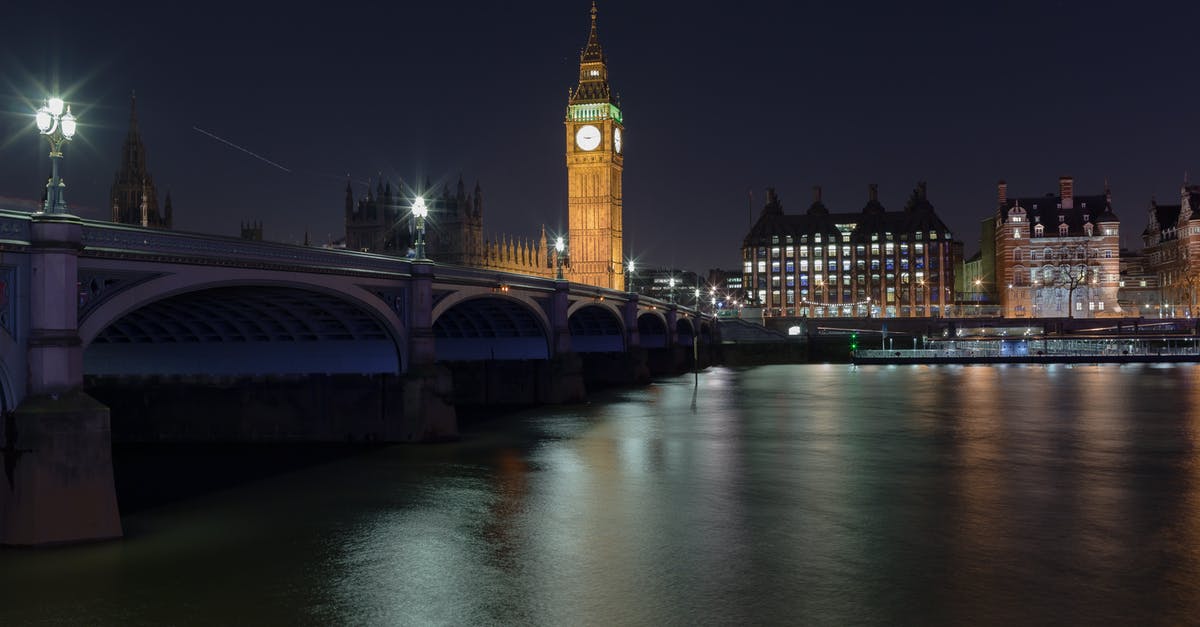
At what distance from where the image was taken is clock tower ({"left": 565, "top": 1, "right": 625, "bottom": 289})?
514 ft

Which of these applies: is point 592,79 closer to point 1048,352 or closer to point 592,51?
point 592,51

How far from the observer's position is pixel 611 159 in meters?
157

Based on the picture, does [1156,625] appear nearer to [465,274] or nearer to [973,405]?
[465,274]

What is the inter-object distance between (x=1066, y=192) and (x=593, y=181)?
85.5 metres

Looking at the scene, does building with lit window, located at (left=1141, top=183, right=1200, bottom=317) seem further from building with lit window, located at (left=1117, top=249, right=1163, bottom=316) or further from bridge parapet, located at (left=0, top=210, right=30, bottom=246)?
bridge parapet, located at (left=0, top=210, right=30, bottom=246)

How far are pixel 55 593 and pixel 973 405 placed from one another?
2057 inches

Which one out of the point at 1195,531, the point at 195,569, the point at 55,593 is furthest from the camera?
the point at 1195,531

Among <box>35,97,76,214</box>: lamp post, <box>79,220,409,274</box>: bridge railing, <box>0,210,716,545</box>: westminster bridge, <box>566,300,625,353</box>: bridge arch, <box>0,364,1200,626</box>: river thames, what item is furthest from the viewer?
<box>566,300,625,353</box>: bridge arch

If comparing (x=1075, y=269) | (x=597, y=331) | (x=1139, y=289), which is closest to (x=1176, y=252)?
(x=1075, y=269)

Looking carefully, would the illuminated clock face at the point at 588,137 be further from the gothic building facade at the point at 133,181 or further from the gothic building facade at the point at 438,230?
the gothic building facade at the point at 133,181

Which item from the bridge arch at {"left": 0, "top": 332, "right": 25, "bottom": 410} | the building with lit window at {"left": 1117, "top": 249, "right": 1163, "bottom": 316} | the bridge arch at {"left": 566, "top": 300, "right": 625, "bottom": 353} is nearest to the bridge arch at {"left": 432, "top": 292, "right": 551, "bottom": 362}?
the bridge arch at {"left": 566, "top": 300, "right": 625, "bottom": 353}

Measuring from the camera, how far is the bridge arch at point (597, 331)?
78375 millimetres

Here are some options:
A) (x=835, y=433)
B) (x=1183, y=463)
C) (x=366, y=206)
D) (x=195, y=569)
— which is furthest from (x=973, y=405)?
(x=366, y=206)

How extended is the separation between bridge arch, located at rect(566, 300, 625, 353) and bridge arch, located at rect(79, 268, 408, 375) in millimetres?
37493
